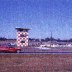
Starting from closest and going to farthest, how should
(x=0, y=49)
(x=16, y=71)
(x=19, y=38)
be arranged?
(x=16, y=71) < (x=0, y=49) < (x=19, y=38)

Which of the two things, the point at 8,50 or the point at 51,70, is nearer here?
the point at 51,70

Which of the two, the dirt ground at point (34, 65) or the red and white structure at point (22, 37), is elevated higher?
the red and white structure at point (22, 37)

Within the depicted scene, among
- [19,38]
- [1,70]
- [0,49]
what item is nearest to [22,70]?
[1,70]

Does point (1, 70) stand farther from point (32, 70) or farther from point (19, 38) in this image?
point (19, 38)

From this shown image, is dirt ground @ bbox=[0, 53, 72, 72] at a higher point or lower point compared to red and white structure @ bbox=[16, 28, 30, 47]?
lower

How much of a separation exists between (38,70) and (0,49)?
22506mm

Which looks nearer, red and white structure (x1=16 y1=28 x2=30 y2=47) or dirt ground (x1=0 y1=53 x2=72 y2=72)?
dirt ground (x1=0 y1=53 x2=72 y2=72)

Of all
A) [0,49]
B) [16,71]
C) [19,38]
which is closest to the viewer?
[16,71]

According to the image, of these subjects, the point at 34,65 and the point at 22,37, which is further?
the point at 22,37

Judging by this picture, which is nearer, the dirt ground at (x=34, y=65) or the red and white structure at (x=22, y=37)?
the dirt ground at (x=34, y=65)

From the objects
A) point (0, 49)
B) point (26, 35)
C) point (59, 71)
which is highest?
point (26, 35)

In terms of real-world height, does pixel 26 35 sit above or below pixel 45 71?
above

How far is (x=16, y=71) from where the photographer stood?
23.1 m

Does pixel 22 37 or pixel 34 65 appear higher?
pixel 22 37
